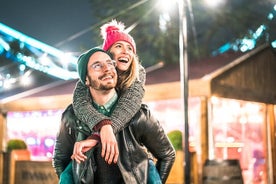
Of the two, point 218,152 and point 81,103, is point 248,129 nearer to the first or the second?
point 218,152

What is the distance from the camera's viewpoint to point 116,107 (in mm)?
2146

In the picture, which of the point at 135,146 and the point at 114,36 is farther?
the point at 114,36

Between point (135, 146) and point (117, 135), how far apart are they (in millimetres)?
111

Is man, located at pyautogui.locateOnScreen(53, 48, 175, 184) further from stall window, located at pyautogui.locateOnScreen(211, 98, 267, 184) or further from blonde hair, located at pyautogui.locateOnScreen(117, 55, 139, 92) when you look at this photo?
stall window, located at pyautogui.locateOnScreen(211, 98, 267, 184)

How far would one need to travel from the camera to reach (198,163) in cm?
884

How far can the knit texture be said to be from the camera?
6.84 ft

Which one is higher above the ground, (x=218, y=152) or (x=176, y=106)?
(x=176, y=106)

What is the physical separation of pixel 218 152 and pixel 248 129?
1.40 m

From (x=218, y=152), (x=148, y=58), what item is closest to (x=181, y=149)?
(x=218, y=152)

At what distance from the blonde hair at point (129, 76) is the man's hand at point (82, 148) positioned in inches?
12.9

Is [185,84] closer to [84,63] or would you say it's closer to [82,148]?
[84,63]

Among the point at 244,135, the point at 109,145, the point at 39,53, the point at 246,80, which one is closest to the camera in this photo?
the point at 109,145

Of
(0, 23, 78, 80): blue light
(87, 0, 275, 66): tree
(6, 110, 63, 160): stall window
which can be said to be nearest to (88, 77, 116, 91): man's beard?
(6, 110, 63, 160): stall window

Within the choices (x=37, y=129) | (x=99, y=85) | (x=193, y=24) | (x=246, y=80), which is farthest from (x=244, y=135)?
(x=193, y=24)
